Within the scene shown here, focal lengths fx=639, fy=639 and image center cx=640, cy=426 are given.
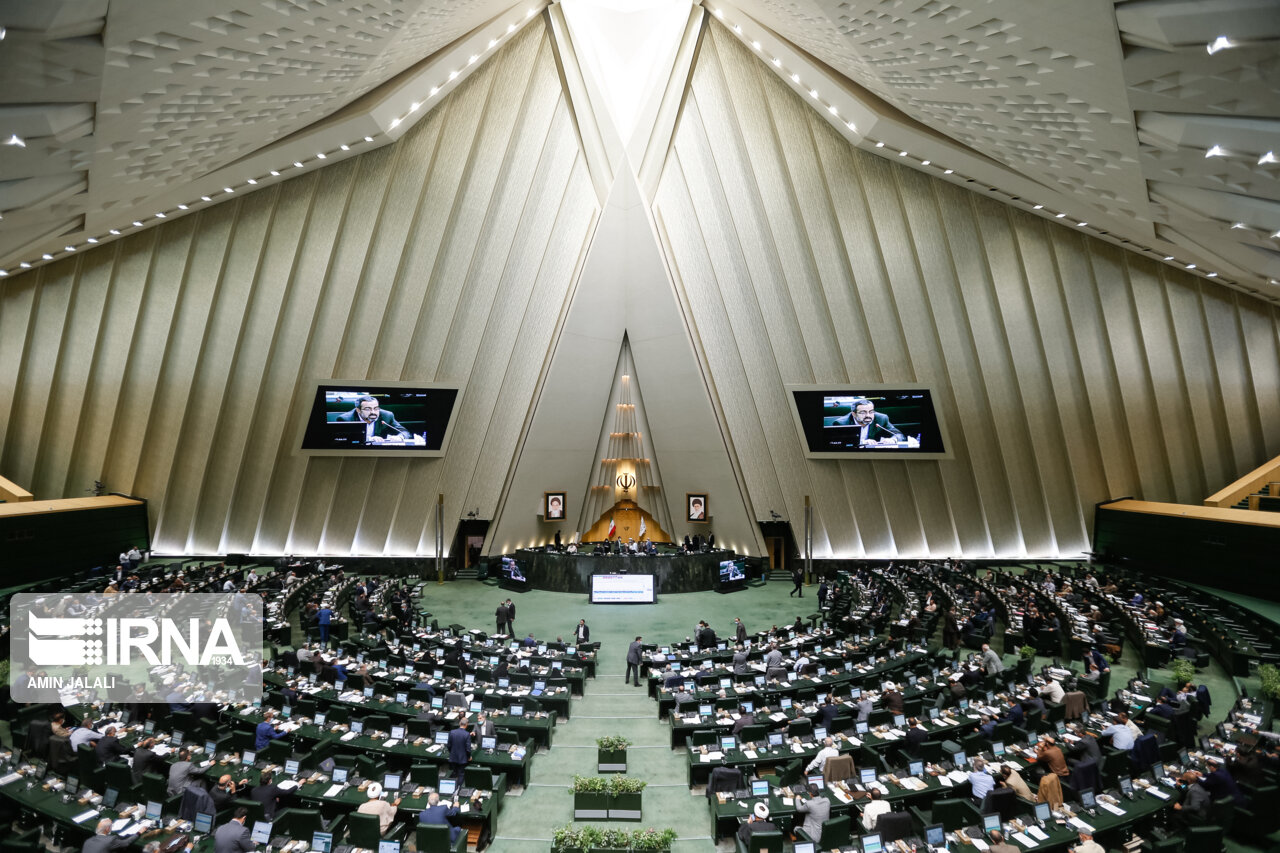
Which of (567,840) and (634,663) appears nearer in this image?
(567,840)

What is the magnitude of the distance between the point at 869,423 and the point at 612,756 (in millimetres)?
16529

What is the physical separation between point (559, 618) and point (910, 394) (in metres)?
13.9

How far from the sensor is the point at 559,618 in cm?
1923

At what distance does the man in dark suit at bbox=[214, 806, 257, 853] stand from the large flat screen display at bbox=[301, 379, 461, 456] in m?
16.7

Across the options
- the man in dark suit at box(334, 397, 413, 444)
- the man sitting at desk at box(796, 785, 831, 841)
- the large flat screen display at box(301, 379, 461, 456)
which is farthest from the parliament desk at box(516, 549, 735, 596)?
the man sitting at desk at box(796, 785, 831, 841)

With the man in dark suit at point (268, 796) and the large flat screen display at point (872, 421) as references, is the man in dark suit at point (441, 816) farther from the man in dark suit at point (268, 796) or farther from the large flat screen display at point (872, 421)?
the large flat screen display at point (872, 421)

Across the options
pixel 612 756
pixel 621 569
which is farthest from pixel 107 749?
pixel 621 569

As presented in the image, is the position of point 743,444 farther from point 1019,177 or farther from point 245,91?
point 245,91

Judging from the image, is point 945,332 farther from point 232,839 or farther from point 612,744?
point 232,839

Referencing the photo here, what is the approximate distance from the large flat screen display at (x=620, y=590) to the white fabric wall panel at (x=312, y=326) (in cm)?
600

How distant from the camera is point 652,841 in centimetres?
634

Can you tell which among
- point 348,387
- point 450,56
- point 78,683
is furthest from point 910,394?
point 78,683

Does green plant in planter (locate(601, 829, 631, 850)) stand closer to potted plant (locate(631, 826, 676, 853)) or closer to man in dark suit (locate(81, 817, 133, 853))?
potted plant (locate(631, 826, 676, 853))

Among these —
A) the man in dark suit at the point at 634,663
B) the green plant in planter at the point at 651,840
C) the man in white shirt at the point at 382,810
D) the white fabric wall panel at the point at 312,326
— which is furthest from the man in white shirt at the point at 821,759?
the white fabric wall panel at the point at 312,326
